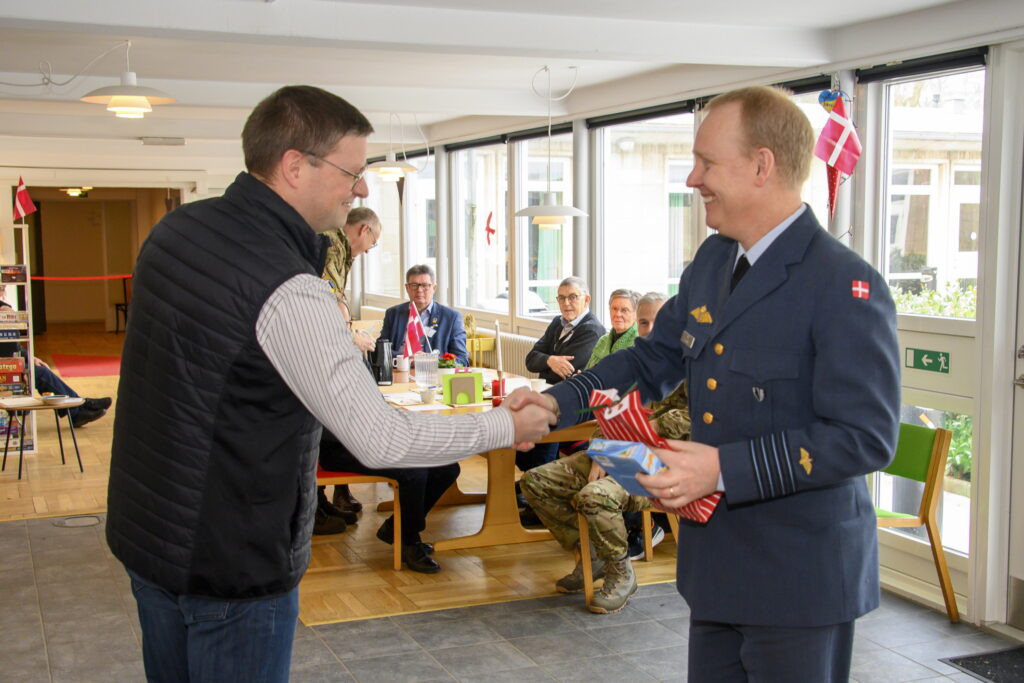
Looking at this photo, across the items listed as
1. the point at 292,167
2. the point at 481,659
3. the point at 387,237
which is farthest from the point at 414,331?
the point at 387,237

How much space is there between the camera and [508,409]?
2031mm

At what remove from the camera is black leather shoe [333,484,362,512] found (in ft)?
20.1

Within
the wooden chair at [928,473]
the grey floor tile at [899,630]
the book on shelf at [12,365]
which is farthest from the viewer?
the book on shelf at [12,365]

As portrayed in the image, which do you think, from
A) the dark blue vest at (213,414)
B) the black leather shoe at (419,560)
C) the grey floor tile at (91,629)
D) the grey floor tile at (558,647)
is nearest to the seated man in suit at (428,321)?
the black leather shoe at (419,560)

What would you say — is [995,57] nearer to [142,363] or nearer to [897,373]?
[897,373]

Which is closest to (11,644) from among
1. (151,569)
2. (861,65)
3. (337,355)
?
(151,569)

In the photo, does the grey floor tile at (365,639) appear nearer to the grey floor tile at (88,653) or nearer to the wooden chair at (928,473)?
the grey floor tile at (88,653)

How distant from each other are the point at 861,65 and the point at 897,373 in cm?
384

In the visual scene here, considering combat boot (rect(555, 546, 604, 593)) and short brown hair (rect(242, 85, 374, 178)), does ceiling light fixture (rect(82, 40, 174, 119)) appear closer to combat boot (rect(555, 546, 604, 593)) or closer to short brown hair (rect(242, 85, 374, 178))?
combat boot (rect(555, 546, 604, 593))

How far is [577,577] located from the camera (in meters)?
4.78

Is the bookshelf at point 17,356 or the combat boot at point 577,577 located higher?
the bookshelf at point 17,356

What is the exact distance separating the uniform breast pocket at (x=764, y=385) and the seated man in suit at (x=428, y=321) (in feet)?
15.9

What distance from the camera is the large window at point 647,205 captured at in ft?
24.3

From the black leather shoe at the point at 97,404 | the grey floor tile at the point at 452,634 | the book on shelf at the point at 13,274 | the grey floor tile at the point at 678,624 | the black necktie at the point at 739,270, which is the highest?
the black necktie at the point at 739,270
